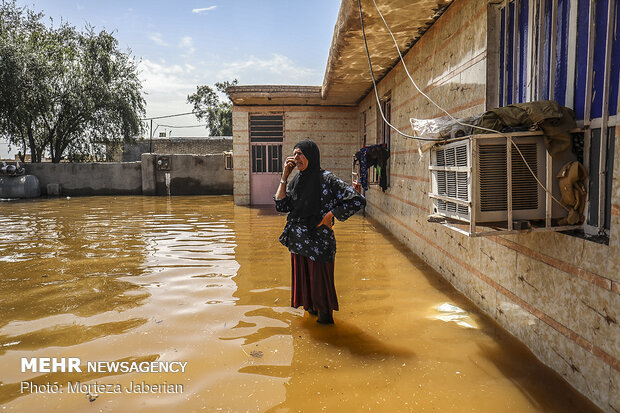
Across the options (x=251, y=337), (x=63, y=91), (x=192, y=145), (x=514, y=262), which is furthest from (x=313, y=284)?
(x=192, y=145)

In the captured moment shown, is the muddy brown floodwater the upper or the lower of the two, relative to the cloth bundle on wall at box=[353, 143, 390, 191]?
lower

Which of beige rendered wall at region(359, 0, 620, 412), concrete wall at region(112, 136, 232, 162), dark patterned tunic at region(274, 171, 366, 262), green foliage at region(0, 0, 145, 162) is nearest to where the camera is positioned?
beige rendered wall at region(359, 0, 620, 412)

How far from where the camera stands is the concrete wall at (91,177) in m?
16.8

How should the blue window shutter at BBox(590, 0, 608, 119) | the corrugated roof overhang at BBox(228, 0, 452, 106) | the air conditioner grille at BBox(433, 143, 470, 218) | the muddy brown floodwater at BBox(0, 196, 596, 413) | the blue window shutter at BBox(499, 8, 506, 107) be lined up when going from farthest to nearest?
1. the corrugated roof overhang at BBox(228, 0, 452, 106)
2. the blue window shutter at BBox(499, 8, 506, 107)
3. the air conditioner grille at BBox(433, 143, 470, 218)
4. the muddy brown floodwater at BBox(0, 196, 596, 413)
5. the blue window shutter at BBox(590, 0, 608, 119)

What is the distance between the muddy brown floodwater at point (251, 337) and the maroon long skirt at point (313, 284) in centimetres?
21

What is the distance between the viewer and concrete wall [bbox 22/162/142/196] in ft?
55.3

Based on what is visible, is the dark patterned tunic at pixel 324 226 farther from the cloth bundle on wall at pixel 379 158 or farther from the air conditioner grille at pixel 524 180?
the cloth bundle on wall at pixel 379 158

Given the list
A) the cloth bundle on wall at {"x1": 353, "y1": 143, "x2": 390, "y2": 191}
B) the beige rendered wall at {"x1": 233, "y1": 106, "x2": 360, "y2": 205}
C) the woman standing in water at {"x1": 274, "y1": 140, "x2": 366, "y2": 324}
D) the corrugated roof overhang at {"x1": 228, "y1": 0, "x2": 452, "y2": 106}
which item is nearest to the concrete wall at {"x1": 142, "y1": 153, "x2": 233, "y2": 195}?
the beige rendered wall at {"x1": 233, "y1": 106, "x2": 360, "y2": 205}

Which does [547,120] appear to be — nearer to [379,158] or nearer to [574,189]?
[574,189]

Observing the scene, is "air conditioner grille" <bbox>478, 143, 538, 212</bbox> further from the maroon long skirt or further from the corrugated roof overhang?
the corrugated roof overhang

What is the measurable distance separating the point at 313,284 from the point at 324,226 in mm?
518

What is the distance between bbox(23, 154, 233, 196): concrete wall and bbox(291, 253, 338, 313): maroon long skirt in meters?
14.0

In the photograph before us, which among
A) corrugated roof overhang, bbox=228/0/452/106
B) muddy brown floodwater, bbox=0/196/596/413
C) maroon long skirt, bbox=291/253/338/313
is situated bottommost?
muddy brown floodwater, bbox=0/196/596/413

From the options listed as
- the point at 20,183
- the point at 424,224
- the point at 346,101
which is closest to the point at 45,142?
the point at 20,183
